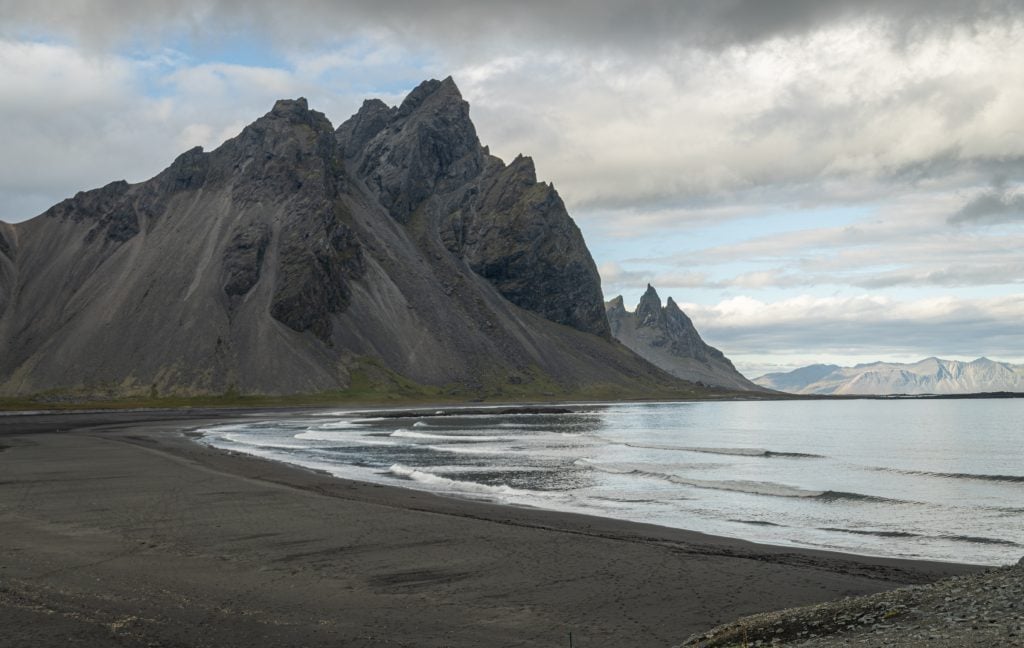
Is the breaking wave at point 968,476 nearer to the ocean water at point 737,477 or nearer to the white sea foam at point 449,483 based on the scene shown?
the ocean water at point 737,477

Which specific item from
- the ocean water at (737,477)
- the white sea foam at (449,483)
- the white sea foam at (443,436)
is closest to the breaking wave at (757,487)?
the ocean water at (737,477)

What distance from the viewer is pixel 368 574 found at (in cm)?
1984

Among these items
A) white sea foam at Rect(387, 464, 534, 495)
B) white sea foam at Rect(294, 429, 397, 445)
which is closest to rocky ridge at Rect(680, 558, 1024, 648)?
white sea foam at Rect(387, 464, 534, 495)

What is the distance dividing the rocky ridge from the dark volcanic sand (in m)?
1.74

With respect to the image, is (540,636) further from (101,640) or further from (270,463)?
(270,463)

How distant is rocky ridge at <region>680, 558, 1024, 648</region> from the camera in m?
12.3

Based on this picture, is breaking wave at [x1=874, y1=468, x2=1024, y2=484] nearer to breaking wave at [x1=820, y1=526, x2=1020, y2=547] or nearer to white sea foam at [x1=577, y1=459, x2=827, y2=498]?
white sea foam at [x1=577, y1=459, x2=827, y2=498]

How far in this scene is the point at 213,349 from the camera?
186500 millimetres

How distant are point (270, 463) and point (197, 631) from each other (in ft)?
124

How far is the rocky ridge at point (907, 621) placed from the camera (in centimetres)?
1231

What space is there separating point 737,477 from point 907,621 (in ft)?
118

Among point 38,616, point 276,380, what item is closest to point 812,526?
point 38,616

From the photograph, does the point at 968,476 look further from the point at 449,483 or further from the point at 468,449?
the point at 468,449

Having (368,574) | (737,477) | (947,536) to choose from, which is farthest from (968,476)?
(368,574)
